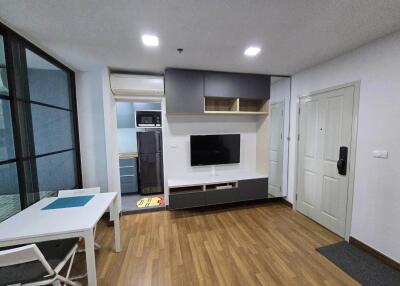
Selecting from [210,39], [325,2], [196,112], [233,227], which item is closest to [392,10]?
[325,2]

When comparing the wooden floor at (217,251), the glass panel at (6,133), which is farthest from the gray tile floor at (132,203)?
the glass panel at (6,133)

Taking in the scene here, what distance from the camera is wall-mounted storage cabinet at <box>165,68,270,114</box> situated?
9.29ft

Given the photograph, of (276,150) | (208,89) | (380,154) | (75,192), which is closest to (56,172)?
(75,192)

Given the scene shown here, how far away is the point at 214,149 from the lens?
331 cm

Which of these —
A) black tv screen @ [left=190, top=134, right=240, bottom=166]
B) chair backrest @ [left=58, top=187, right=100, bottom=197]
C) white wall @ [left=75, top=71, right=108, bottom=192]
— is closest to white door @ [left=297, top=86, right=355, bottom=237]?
black tv screen @ [left=190, top=134, right=240, bottom=166]

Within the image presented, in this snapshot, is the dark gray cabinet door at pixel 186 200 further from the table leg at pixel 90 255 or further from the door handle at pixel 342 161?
the door handle at pixel 342 161

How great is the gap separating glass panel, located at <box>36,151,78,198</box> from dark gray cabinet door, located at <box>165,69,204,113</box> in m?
1.69

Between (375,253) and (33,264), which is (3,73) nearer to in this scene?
(33,264)

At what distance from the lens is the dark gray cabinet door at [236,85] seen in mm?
2949

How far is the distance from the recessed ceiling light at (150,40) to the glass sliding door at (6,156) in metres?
1.26

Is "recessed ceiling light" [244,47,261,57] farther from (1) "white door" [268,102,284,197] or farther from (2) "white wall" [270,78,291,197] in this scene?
(1) "white door" [268,102,284,197]

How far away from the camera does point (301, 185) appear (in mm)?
3061

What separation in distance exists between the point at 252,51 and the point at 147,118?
2899 mm

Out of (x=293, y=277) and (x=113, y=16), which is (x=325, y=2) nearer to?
(x=113, y=16)
